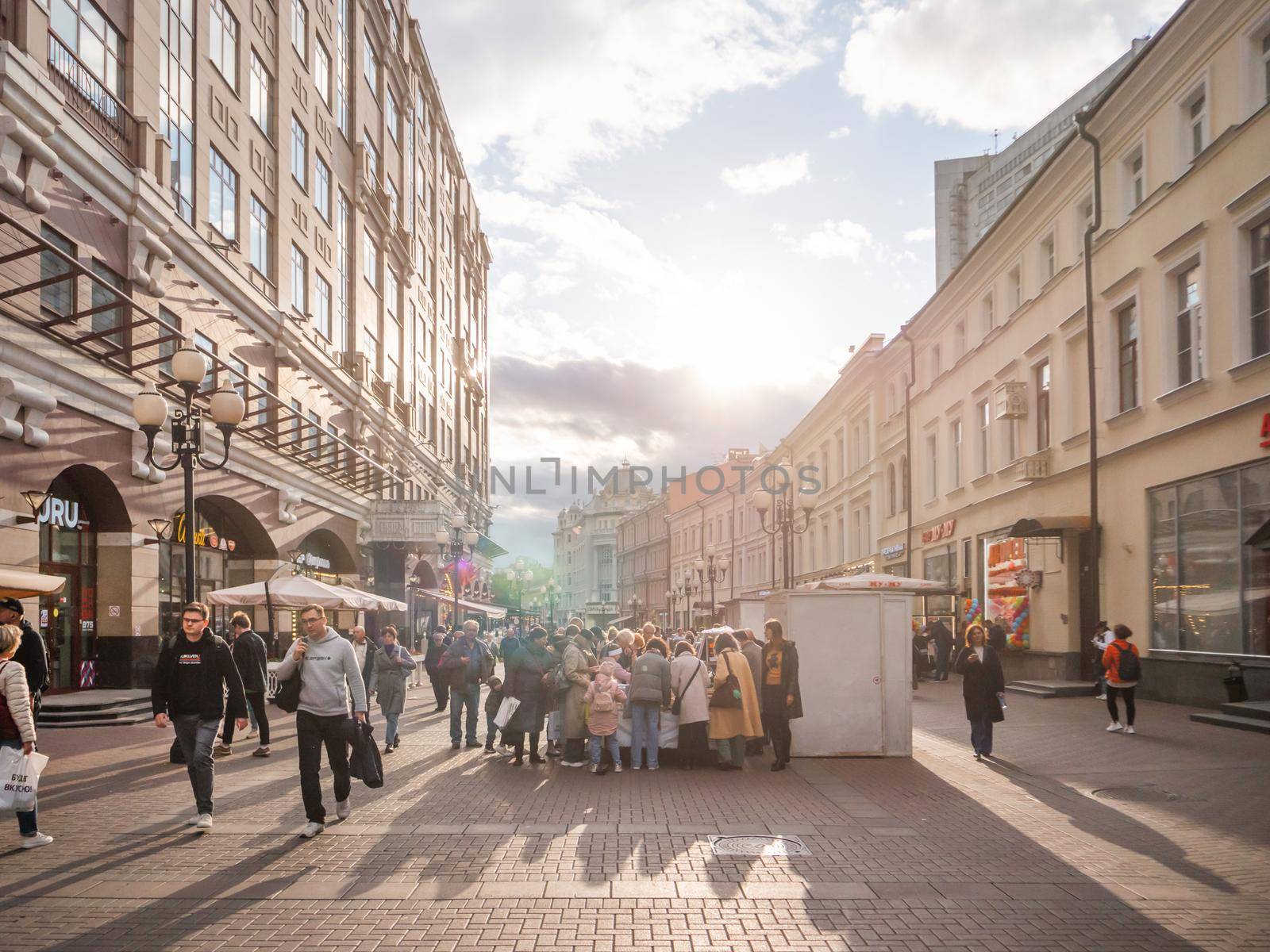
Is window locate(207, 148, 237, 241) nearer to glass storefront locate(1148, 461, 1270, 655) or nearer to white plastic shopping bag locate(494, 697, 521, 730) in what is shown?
white plastic shopping bag locate(494, 697, 521, 730)

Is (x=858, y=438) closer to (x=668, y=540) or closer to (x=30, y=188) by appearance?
(x=30, y=188)

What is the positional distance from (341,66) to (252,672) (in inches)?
1071

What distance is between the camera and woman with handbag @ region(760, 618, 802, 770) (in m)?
12.6

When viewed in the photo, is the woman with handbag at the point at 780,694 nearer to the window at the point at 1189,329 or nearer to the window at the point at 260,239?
the window at the point at 1189,329

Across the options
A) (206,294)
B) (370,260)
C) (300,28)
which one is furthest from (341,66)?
(206,294)

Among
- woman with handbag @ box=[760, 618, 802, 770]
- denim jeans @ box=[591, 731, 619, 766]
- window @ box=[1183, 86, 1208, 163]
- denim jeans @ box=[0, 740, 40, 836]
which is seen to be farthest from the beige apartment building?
window @ box=[1183, 86, 1208, 163]

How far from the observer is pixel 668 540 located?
3501 inches

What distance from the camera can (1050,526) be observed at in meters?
22.4

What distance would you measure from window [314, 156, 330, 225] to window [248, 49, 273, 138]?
367cm

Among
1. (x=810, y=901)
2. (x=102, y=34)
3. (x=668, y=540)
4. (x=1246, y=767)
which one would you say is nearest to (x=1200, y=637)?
(x=1246, y=767)

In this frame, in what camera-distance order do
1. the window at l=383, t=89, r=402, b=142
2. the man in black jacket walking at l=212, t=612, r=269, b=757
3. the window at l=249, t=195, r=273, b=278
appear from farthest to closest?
1. the window at l=383, t=89, r=402, b=142
2. the window at l=249, t=195, r=273, b=278
3. the man in black jacket walking at l=212, t=612, r=269, b=757

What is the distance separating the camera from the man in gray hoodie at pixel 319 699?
28.0 ft

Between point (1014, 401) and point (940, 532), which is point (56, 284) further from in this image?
point (940, 532)

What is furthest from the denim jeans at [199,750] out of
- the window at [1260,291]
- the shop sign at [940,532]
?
the shop sign at [940,532]
